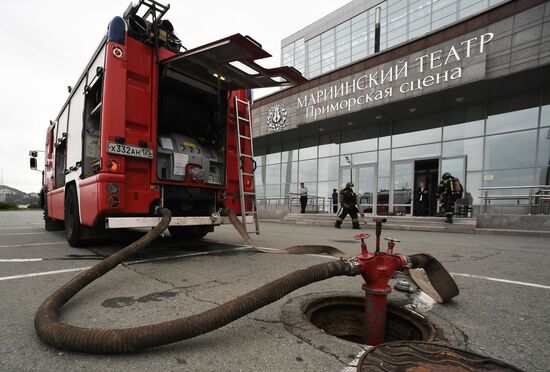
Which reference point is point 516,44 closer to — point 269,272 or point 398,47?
point 398,47

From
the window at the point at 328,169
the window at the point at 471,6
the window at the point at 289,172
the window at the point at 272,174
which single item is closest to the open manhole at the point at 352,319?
the window at the point at 328,169

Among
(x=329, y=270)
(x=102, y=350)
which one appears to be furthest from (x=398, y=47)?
(x=102, y=350)

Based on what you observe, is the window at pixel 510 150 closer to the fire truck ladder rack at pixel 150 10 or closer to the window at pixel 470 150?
the window at pixel 470 150

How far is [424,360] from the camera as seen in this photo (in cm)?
144

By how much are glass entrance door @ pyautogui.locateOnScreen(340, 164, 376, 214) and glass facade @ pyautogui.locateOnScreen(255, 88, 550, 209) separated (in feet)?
0.18

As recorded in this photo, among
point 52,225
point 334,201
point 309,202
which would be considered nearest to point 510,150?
point 334,201

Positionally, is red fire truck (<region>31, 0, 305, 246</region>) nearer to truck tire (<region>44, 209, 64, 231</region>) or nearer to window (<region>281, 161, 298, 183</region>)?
truck tire (<region>44, 209, 64, 231</region>)

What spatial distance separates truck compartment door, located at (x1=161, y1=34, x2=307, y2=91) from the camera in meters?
3.55

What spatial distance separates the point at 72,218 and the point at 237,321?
4455 millimetres

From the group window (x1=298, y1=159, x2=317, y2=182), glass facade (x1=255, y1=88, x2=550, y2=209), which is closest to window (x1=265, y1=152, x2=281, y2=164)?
glass facade (x1=255, y1=88, x2=550, y2=209)

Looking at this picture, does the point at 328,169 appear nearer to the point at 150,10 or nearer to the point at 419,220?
the point at 419,220

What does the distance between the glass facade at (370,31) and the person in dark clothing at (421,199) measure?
35.4ft

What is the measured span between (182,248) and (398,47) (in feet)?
42.3

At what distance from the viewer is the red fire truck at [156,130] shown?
3.68m
